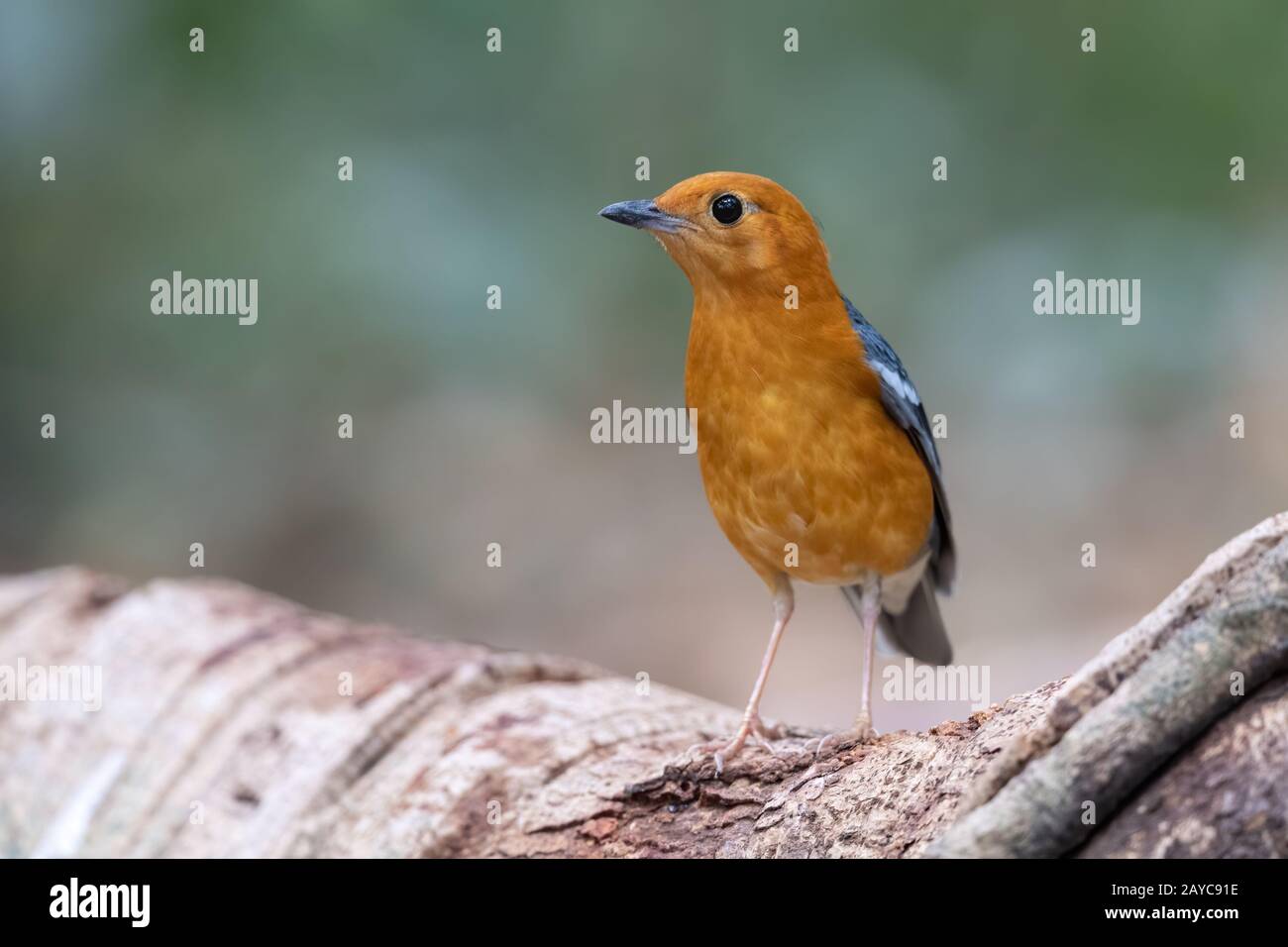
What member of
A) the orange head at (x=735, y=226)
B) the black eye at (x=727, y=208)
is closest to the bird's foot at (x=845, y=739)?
the orange head at (x=735, y=226)

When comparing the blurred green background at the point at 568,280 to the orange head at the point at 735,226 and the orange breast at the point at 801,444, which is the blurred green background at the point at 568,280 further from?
the orange head at the point at 735,226

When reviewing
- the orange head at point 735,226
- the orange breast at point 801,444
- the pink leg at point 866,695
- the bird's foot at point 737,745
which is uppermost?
the orange head at point 735,226

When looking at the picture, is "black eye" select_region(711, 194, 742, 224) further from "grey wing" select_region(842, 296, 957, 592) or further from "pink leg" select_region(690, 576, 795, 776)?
"pink leg" select_region(690, 576, 795, 776)

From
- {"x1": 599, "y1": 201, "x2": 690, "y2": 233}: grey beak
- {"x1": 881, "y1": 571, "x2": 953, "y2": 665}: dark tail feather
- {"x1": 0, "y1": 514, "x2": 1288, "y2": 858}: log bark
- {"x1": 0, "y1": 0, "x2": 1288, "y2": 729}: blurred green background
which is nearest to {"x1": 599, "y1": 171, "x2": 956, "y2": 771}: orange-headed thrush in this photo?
{"x1": 599, "y1": 201, "x2": 690, "y2": 233}: grey beak

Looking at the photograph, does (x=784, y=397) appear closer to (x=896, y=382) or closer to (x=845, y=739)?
(x=896, y=382)

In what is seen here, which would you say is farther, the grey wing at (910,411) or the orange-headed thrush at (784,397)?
the grey wing at (910,411)
